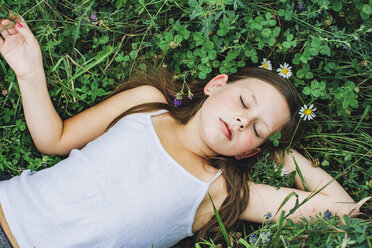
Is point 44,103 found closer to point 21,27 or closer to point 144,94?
point 21,27

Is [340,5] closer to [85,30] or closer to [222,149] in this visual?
[222,149]

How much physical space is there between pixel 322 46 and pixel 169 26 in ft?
4.03

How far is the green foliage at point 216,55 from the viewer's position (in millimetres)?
2756

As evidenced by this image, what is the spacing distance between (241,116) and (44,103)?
143 cm

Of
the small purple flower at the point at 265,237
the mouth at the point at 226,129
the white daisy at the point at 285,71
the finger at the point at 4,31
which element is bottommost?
the small purple flower at the point at 265,237

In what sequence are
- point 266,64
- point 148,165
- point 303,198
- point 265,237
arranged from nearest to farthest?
1. point 265,237
2. point 148,165
3. point 303,198
4. point 266,64

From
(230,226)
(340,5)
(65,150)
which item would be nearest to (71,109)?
(65,150)

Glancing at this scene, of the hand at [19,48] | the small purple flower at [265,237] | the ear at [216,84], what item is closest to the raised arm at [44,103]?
the hand at [19,48]

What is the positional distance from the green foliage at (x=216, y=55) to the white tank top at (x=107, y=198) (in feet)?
1.59

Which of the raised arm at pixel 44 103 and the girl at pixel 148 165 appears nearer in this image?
the girl at pixel 148 165

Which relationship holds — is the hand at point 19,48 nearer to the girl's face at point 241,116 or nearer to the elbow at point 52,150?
the elbow at point 52,150

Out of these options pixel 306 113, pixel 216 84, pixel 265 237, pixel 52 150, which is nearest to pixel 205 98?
pixel 216 84

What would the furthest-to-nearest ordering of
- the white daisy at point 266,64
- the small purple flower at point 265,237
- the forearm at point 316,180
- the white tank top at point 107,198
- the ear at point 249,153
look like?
the white daisy at point 266,64 < the ear at point 249,153 < the forearm at point 316,180 < the white tank top at point 107,198 < the small purple flower at point 265,237

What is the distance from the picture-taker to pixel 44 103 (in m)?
2.64
